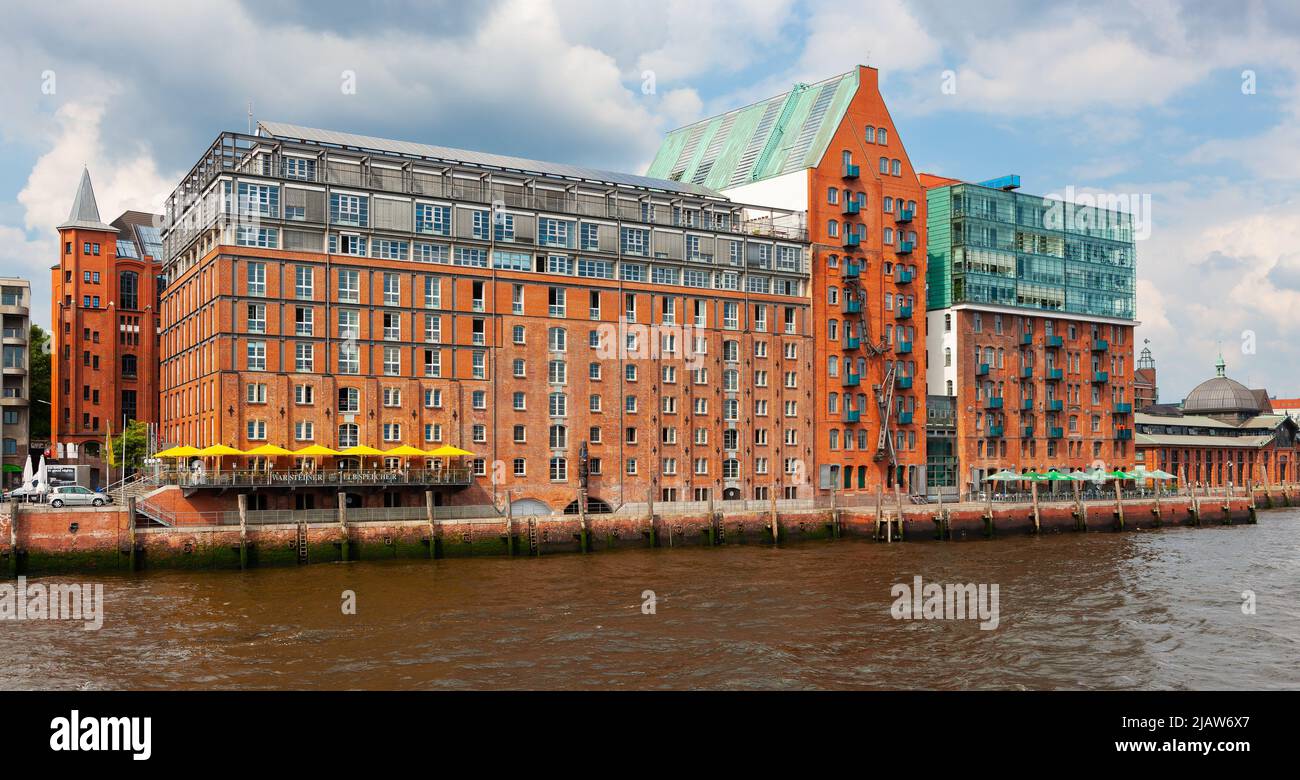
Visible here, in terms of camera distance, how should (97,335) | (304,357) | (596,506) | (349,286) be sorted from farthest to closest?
(97,335) < (596,506) < (349,286) < (304,357)

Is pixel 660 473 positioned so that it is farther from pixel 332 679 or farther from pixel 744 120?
pixel 332 679

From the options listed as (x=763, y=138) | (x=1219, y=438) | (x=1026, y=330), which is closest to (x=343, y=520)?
(x=763, y=138)

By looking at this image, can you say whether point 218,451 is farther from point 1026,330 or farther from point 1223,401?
point 1223,401

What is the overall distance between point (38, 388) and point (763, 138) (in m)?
83.2

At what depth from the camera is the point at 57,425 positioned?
116 metres

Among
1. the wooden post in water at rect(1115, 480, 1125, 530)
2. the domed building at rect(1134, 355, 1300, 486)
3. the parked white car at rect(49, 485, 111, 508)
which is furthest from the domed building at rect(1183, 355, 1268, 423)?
the parked white car at rect(49, 485, 111, 508)

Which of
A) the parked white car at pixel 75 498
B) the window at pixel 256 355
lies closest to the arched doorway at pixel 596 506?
the window at pixel 256 355

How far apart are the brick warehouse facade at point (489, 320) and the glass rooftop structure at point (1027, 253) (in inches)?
848

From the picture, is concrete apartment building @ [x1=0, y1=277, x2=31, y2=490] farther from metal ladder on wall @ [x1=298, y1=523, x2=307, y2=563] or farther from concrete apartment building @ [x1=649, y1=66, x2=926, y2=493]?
concrete apartment building @ [x1=649, y1=66, x2=926, y2=493]

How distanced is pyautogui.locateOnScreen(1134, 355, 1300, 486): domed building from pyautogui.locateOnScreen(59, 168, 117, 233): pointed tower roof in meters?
126

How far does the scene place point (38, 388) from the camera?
396ft

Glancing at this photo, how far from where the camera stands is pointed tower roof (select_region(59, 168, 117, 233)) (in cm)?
12006
